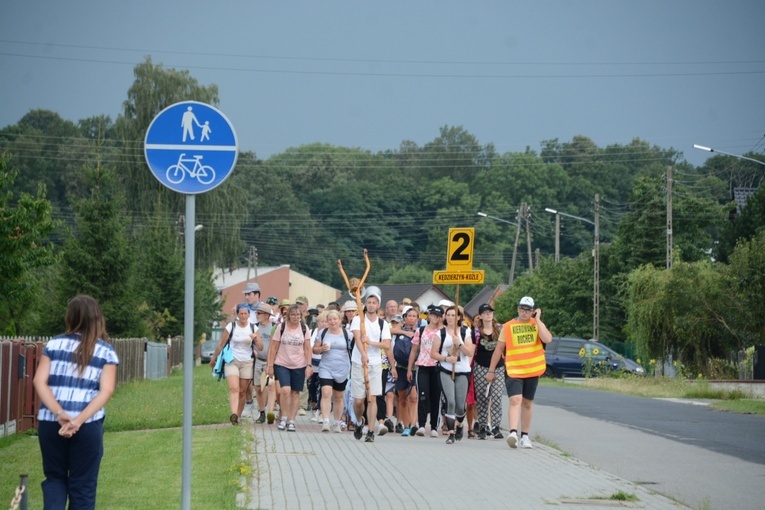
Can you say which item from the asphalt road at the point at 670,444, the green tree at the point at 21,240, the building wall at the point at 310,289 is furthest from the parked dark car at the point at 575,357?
the building wall at the point at 310,289

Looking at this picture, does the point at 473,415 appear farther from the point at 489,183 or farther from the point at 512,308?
the point at 489,183

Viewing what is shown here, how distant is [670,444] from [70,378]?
11.0 meters

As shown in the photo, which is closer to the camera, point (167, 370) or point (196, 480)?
point (196, 480)

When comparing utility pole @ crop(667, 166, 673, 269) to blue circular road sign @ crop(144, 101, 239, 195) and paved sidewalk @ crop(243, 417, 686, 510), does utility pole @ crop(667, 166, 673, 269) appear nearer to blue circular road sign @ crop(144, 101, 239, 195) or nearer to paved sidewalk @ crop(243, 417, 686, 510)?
paved sidewalk @ crop(243, 417, 686, 510)

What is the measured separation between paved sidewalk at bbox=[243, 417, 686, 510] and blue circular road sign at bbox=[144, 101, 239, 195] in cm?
274

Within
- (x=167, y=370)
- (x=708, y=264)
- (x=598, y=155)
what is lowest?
(x=167, y=370)

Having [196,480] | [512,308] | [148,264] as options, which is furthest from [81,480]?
[512,308]

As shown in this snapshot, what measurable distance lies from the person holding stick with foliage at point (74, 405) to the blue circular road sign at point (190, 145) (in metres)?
1.28

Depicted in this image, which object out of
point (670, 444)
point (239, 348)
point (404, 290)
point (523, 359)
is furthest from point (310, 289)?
point (523, 359)

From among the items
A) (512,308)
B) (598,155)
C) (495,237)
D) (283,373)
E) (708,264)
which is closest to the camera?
(283,373)

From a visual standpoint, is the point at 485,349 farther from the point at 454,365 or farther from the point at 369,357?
the point at 369,357

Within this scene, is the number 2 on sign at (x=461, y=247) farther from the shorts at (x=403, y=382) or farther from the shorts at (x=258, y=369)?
the shorts at (x=258, y=369)

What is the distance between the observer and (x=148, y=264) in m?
50.3

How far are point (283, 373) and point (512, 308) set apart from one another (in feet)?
162
